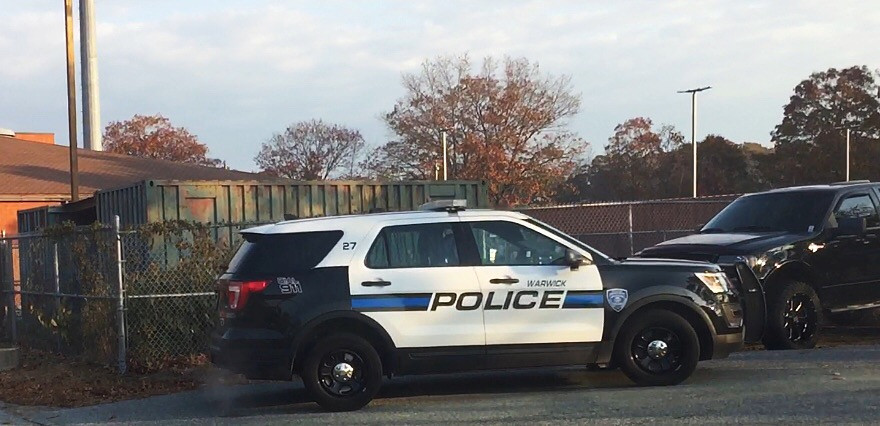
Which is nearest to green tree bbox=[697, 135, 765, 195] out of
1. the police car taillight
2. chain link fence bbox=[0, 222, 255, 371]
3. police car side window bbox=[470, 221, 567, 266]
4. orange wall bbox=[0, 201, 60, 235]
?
orange wall bbox=[0, 201, 60, 235]

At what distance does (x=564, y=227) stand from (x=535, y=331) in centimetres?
1701

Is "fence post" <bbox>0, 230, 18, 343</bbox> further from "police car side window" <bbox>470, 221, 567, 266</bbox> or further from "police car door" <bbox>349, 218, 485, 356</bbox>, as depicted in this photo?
"police car side window" <bbox>470, 221, 567, 266</bbox>

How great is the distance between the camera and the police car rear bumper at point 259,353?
8695 millimetres

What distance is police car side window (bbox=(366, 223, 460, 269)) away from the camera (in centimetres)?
898

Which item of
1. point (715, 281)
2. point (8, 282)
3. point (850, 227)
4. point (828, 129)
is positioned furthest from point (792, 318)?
point (828, 129)

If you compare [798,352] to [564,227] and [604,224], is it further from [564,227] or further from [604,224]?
[604,224]

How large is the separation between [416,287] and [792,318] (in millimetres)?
4901

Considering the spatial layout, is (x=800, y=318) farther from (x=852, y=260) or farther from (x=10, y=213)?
(x=10, y=213)

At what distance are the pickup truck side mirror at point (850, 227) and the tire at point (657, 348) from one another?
3341mm

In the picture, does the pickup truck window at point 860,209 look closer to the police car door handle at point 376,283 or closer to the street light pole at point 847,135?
the police car door handle at point 376,283

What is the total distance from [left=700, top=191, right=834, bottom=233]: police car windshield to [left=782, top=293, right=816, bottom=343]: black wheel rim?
839mm

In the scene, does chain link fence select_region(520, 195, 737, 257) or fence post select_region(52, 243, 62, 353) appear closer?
fence post select_region(52, 243, 62, 353)

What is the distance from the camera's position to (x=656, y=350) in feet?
30.5

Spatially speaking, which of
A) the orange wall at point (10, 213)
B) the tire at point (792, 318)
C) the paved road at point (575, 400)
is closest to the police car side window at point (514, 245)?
the paved road at point (575, 400)
